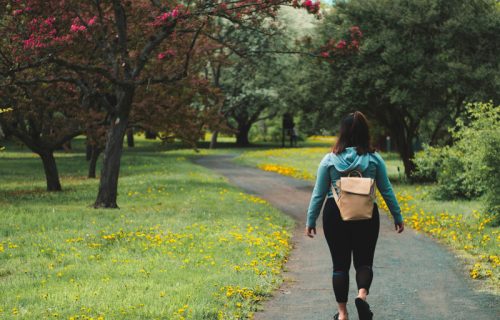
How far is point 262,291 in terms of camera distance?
28.5ft

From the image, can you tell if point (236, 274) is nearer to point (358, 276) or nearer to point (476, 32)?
point (358, 276)

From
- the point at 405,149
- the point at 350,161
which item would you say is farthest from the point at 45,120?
the point at 350,161

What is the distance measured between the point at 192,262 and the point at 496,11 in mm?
17957

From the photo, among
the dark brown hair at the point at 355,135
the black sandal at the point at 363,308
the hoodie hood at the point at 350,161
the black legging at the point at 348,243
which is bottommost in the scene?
the black sandal at the point at 363,308

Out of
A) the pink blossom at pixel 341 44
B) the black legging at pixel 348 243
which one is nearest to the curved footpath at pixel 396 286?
the black legging at pixel 348 243

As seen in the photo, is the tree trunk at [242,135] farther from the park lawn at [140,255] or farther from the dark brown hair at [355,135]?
the dark brown hair at [355,135]

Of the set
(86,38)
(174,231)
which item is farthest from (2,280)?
(86,38)

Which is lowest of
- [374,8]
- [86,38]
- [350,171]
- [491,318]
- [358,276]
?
[491,318]

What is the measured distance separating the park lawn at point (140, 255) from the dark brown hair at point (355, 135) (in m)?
2.04

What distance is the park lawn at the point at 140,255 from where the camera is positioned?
301 inches

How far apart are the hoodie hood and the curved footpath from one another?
5.28 feet

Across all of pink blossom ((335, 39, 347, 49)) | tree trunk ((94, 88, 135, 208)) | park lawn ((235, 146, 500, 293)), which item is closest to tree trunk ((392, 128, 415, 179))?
park lawn ((235, 146, 500, 293))

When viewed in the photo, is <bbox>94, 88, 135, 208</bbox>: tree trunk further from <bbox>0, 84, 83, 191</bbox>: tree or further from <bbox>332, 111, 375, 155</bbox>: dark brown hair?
<bbox>332, 111, 375, 155</bbox>: dark brown hair

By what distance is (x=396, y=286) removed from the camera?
912cm
